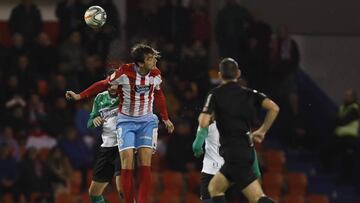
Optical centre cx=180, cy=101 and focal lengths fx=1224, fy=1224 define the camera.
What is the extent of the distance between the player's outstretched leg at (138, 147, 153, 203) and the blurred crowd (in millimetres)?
5287

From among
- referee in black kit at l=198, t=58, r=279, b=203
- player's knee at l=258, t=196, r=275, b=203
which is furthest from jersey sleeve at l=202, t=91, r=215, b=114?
player's knee at l=258, t=196, r=275, b=203

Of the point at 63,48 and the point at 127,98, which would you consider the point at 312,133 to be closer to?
the point at 63,48

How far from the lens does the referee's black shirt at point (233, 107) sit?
42.9 feet

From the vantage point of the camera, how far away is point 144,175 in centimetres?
1439

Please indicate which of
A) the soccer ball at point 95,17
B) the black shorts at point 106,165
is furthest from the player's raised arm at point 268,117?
the soccer ball at point 95,17

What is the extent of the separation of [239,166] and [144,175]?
168 cm

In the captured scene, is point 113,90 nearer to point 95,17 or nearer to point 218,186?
point 95,17

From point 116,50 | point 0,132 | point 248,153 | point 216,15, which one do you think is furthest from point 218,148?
point 216,15

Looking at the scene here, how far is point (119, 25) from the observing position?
22719 millimetres

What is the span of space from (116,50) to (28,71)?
2.16 meters

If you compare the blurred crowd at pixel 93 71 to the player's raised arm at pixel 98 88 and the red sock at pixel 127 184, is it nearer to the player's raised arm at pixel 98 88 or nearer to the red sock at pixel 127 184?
the player's raised arm at pixel 98 88

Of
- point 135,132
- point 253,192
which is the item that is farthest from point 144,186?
point 253,192

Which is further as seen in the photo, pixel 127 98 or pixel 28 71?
pixel 28 71

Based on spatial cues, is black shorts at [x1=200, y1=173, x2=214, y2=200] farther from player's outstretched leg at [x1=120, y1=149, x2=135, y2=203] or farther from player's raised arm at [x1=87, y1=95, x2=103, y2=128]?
player's raised arm at [x1=87, y1=95, x2=103, y2=128]
